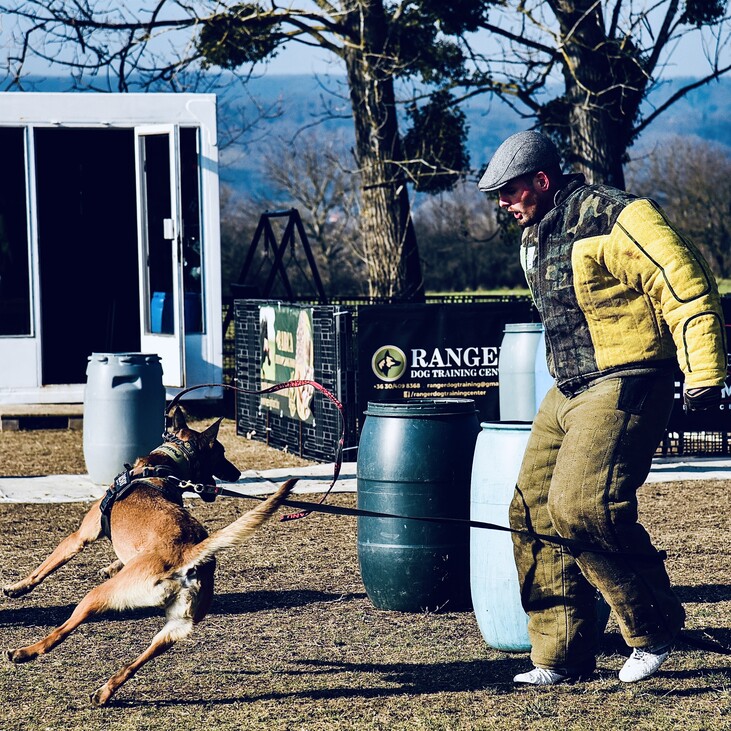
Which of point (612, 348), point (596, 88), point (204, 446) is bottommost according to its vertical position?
point (204, 446)

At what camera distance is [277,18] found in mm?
15828

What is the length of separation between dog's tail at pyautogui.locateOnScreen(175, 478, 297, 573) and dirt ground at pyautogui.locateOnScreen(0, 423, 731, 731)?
58cm

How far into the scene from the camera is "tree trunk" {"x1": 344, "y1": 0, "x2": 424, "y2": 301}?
53.1ft

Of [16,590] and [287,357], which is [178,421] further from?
[287,357]

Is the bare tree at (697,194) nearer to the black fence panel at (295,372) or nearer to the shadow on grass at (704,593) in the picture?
the black fence panel at (295,372)

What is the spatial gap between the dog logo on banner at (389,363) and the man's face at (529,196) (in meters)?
6.20

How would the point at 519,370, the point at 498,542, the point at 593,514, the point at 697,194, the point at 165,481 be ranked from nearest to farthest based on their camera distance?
the point at 593,514
the point at 165,481
the point at 498,542
the point at 519,370
the point at 697,194

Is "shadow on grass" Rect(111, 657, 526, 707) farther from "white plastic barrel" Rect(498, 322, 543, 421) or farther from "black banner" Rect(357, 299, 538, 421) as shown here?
"black banner" Rect(357, 299, 538, 421)

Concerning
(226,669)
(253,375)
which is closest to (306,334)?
(253,375)

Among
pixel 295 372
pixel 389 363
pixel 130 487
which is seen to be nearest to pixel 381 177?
pixel 295 372

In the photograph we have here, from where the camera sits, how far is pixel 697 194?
183 feet

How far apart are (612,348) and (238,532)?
154cm

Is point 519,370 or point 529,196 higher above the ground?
point 529,196

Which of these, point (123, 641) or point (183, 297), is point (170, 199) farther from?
point (123, 641)
